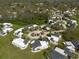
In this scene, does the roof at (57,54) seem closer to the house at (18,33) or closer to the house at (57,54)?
the house at (57,54)

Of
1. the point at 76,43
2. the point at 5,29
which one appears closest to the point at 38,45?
the point at 76,43

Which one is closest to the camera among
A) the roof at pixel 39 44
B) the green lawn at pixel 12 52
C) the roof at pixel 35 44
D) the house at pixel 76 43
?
the green lawn at pixel 12 52

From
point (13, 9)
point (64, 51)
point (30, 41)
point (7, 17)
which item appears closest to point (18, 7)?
point (13, 9)

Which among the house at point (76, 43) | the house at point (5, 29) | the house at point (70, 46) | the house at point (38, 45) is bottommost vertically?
the house at point (5, 29)

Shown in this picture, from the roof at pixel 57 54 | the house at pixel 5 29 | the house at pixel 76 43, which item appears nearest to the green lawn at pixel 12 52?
the roof at pixel 57 54

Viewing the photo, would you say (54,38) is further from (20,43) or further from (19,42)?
(19,42)

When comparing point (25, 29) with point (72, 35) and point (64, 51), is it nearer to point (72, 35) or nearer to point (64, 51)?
point (72, 35)
